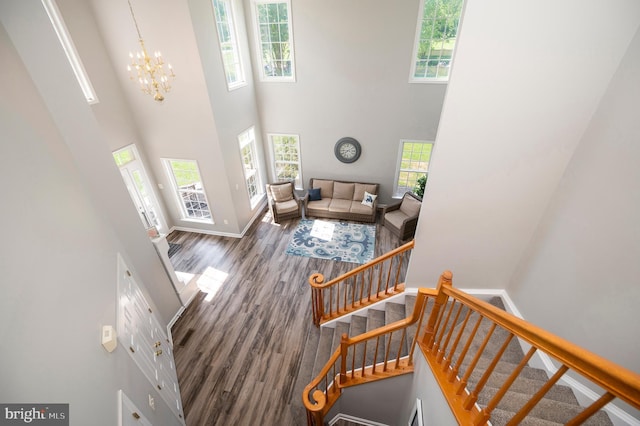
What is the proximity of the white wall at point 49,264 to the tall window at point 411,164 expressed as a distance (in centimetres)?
605

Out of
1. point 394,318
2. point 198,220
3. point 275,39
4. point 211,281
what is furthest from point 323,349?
point 275,39

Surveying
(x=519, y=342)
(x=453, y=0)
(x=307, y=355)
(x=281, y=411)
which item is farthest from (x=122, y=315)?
(x=453, y=0)

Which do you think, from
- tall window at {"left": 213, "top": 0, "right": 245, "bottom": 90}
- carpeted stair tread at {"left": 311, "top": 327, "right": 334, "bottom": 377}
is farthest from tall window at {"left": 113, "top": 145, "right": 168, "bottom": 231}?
carpeted stair tread at {"left": 311, "top": 327, "right": 334, "bottom": 377}

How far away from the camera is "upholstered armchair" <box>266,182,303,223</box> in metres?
6.93

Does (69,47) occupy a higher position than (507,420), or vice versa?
(69,47)

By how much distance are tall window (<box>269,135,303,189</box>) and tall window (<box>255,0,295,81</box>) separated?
58.8 inches

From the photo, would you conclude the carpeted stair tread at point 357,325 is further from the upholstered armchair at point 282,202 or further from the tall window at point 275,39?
the tall window at point 275,39

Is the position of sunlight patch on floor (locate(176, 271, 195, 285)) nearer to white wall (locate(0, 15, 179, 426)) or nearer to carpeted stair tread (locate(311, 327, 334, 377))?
white wall (locate(0, 15, 179, 426))

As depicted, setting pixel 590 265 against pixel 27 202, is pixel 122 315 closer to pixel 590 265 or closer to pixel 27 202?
pixel 27 202

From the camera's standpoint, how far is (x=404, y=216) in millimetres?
6398

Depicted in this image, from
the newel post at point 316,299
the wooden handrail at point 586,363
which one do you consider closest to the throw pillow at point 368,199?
the newel post at point 316,299

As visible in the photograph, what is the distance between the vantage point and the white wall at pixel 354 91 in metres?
5.51

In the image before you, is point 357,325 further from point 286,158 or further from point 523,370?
point 286,158

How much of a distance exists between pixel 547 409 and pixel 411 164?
18.5ft
